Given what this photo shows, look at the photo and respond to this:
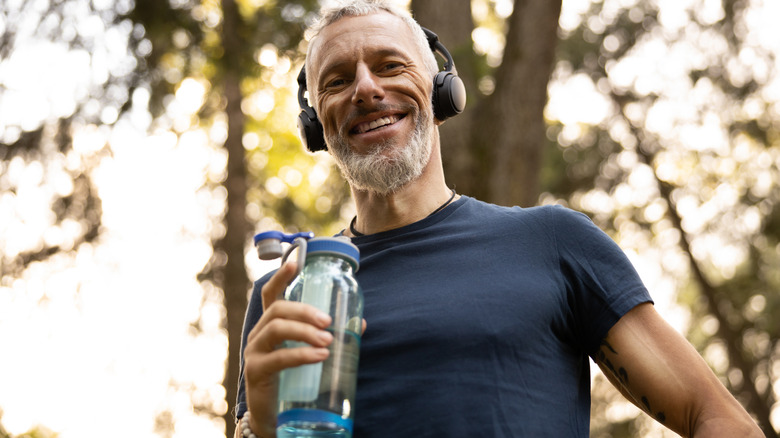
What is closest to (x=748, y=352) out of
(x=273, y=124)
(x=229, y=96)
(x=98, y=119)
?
(x=273, y=124)

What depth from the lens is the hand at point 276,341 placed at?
169cm

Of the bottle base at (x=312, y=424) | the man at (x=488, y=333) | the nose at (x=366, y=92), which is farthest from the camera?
the nose at (x=366, y=92)

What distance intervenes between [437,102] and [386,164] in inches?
16.3

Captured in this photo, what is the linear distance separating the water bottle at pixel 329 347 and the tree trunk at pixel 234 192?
5.45 metres

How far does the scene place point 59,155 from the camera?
8211 millimetres

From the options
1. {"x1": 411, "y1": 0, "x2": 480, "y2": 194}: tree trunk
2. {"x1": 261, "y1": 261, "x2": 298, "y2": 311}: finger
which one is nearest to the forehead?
{"x1": 261, "y1": 261, "x2": 298, "y2": 311}: finger

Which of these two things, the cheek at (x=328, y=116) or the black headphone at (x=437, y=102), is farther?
the black headphone at (x=437, y=102)

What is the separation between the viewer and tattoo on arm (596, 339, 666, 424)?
84.2 inches

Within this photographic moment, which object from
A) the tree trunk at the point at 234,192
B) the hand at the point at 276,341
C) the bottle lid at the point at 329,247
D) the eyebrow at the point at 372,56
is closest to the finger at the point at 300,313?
the hand at the point at 276,341

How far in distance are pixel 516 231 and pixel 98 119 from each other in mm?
6763

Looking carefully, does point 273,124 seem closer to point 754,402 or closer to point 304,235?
point 754,402

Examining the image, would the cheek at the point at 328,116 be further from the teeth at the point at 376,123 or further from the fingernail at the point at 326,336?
the fingernail at the point at 326,336

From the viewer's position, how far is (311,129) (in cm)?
290

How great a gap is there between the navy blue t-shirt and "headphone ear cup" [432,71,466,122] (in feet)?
2.00
